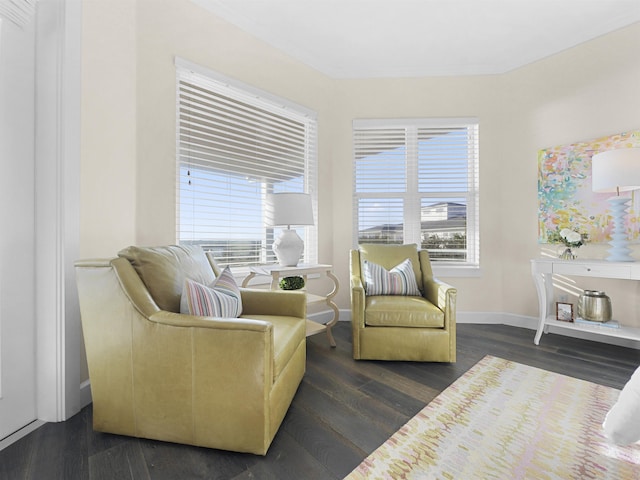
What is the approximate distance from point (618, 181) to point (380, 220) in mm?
2009

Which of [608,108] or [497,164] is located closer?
[608,108]

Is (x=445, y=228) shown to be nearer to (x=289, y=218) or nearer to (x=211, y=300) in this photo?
(x=289, y=218)

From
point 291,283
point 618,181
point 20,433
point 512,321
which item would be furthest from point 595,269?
point 20,433

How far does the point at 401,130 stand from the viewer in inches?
141

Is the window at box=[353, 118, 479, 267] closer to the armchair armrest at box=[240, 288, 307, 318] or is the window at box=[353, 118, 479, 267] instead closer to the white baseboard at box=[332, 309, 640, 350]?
the white baseboard at box=[332, 309, 640, 350]

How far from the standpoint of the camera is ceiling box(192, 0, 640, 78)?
259 centimetres

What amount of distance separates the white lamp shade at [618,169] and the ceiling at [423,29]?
1.31m

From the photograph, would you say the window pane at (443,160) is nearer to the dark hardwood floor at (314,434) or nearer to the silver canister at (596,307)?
the silver canister at (596,307)

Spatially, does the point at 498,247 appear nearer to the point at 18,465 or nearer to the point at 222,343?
the point at 222,343

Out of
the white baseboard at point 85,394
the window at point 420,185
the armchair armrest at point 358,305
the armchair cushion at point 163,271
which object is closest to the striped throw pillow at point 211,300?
the armchair cushion at point 163,271

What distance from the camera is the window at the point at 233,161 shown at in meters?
2.45

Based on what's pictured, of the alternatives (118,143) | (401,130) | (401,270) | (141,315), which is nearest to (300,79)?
(401,130)

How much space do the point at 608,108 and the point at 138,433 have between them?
4199 mm

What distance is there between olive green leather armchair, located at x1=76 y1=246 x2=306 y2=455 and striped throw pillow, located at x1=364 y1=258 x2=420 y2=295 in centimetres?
133
